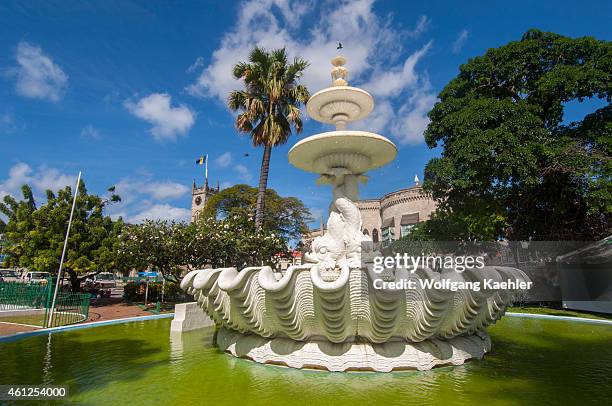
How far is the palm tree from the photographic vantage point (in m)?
18.2

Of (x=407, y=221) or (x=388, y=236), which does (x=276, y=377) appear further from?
(x=407, y=221)

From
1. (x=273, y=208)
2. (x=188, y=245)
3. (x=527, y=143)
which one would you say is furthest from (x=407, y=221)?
(x=188, y=245)

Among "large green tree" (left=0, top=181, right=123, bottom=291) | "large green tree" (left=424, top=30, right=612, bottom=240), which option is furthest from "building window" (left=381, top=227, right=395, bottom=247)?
"large green tree" (left=0, top=181, right=123, bottom=291)

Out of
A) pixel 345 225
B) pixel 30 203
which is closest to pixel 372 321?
pixel 345 225

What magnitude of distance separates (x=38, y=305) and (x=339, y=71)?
14798mm

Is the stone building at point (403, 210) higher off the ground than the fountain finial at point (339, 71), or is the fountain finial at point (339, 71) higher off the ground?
the stone building at point (403, 210)

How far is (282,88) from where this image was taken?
721 inches

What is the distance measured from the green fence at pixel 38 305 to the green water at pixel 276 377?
3.88 meters

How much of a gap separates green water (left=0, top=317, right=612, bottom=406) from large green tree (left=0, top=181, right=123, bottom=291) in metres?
9.72

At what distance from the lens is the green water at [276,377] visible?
479cm

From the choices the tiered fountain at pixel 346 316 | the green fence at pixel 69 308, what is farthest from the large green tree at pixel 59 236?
the tiered fountain at pixel 346 316

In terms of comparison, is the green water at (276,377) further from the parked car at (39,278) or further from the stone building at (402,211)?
the stone building at (402,211)

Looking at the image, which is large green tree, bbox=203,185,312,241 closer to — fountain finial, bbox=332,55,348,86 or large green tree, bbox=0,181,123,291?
large green tree, bbox=0,181,123,291

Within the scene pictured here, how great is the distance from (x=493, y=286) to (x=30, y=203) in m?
22.0
